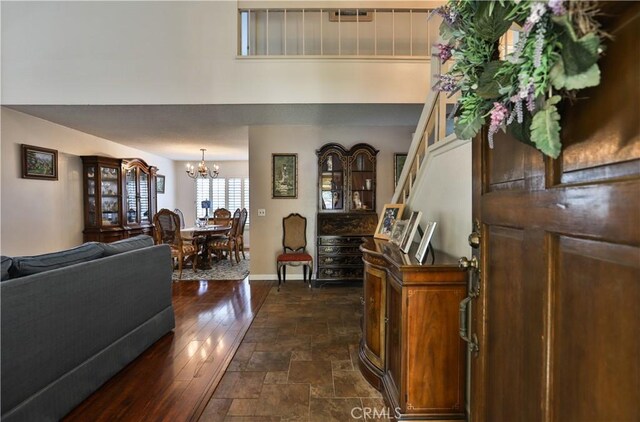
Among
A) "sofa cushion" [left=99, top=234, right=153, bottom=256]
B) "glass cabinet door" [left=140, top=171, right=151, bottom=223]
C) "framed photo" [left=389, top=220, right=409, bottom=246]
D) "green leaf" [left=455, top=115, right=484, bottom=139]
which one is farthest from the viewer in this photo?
"glass cabinet door" [left=140, top=171, right=151, bottom=223]

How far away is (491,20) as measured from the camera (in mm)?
743

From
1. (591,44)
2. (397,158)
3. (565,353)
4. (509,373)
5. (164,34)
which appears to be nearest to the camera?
(591,44)

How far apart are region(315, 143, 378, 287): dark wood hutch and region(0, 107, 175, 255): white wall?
13.6 ft

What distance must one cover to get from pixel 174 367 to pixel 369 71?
3743mm

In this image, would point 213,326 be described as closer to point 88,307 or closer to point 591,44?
point 88,307

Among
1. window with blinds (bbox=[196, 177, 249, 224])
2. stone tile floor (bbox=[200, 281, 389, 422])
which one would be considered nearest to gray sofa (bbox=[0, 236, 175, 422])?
stone tile floor (bbox=[200, 281, 389, 422])

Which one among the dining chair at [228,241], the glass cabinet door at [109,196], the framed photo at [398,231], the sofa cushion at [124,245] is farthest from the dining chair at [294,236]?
the glass cabinet door at [109,196]

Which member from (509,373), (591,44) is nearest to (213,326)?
A: (509,373)

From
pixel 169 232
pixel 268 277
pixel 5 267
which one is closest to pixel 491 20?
pixel 5 267

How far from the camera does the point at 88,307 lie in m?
1.99

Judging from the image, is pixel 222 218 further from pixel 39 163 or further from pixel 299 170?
pixel 39 163

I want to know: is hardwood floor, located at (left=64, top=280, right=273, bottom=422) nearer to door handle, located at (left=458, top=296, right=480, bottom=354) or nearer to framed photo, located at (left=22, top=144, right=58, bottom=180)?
door handle, located at (left=458, top=296, right=480, bottom=354)

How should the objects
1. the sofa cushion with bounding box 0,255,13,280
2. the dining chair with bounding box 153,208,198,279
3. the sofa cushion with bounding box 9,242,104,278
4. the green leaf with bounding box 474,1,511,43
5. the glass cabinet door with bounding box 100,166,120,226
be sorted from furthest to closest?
the glass cabinet door with bounding box 100,166,120,226, the dining chair with bounding box 153,208,198,279, the sofa cushion with bounding box 9,242,104,278, the sofa cushion with bounding box 0,255,13,280, the green leaf with bounding box 474,1,511,43

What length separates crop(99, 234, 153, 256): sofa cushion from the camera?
7.83 ft
